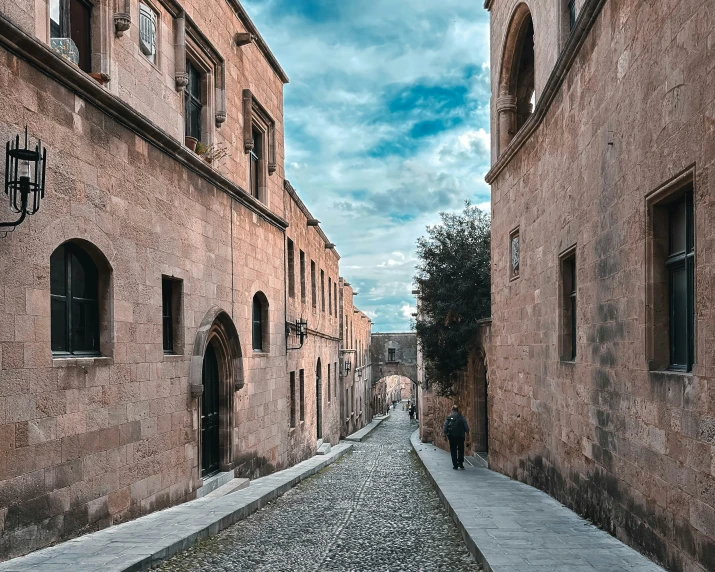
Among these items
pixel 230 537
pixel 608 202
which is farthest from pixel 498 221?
pixel 230 537

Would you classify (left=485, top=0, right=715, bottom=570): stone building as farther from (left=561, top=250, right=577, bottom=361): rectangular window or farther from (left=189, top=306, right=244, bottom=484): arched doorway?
(left=189, top=306, right=244, bottom=484): arched doorway

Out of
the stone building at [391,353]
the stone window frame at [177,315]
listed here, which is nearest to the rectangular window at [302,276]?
the stone window frame at [177,315]

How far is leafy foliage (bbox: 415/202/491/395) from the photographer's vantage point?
61.8 feet

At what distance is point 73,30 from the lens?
7203 mm

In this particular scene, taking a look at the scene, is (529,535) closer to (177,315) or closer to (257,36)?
(177,315)

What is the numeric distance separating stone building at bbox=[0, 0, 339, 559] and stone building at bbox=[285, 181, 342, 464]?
9.15ft

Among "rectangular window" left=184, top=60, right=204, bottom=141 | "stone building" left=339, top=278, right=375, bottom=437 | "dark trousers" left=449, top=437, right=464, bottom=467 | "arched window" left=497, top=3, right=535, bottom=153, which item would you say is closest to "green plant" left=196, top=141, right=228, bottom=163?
"rectangular window" left=184, top=60, right=204, bottom=141

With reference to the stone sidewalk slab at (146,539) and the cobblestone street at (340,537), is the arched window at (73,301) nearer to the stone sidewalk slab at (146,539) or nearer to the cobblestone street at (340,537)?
the stone sidewalk slab at (146,539)

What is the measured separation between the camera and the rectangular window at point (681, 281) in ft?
16.8

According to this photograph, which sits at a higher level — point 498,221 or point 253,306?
point 498,221

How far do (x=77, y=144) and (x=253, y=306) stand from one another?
6.94 m

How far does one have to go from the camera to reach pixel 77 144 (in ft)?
21.9

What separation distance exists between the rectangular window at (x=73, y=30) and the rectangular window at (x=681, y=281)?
19.1ft

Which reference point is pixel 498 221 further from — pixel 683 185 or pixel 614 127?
pixel 683 185
